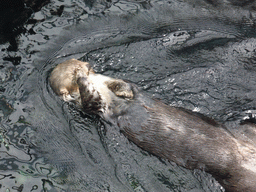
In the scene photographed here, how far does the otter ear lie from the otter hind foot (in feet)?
0.75

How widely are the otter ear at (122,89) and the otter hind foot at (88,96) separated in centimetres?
23

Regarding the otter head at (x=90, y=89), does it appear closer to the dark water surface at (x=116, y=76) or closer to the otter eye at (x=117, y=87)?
the otter eye at (x=117, y=87)

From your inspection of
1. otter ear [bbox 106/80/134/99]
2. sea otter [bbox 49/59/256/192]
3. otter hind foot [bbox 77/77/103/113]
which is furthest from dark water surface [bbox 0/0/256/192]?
otter ear [bbox 106/80/134/99]

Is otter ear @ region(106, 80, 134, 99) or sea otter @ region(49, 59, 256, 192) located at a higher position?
otter ear @ region(106, 80, 134, 99)

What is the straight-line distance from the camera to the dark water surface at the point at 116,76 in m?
3.58

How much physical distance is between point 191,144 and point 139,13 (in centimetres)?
290

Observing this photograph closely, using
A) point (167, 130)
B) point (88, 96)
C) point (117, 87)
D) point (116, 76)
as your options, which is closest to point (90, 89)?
point (88, 96)

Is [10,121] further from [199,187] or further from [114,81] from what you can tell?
[199,187]

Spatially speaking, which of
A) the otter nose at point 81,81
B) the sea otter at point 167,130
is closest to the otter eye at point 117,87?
the sea otter at point 167,130

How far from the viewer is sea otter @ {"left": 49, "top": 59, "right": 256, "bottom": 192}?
10.4 ft

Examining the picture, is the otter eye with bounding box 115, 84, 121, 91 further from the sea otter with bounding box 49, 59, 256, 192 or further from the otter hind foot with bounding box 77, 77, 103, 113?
the otter hind foot with bounding box 77, 77, 103, 113

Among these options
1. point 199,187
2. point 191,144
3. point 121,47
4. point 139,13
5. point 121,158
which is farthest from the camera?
point 139,13

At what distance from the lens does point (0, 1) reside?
A: 193 inches

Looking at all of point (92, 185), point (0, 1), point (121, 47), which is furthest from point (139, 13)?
point (92, 185)
